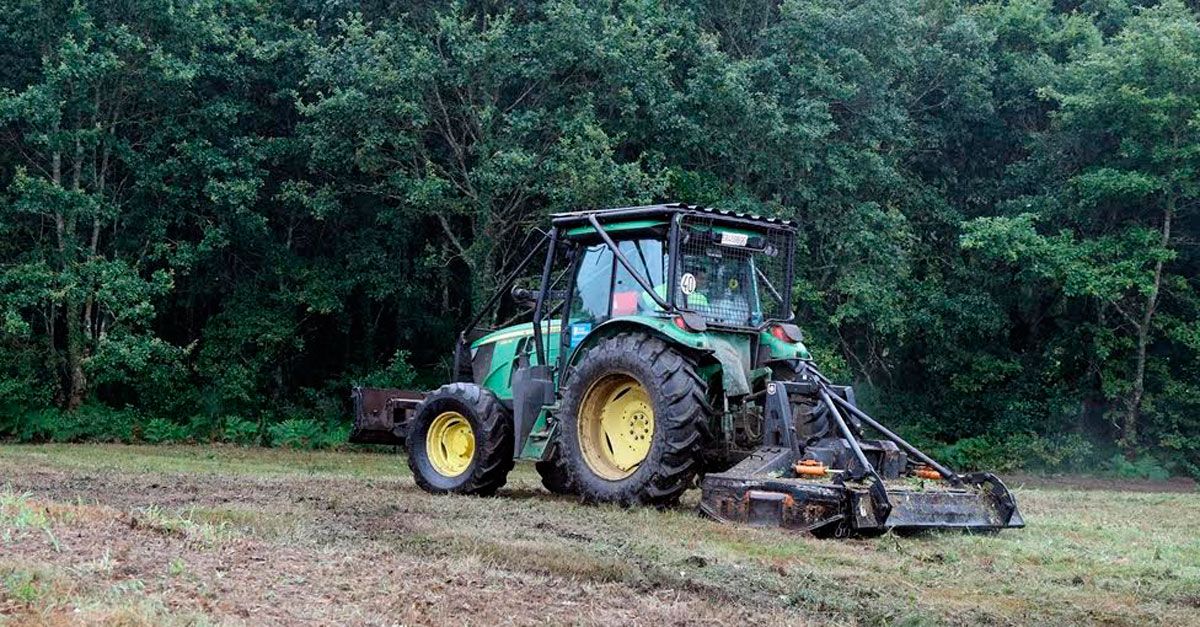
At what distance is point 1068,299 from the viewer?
2411cm

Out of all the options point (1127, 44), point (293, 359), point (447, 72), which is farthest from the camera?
point (293, 359)

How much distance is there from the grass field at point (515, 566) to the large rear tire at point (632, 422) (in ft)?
0.95

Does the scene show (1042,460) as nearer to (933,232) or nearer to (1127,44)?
(933,232)

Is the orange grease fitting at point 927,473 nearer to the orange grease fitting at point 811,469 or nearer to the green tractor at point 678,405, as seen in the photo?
the green tractor at point 678,405

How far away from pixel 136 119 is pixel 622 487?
15.1 m

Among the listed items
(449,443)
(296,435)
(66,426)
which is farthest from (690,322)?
(66,426)

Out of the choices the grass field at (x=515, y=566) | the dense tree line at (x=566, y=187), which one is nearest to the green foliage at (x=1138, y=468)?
the dense tree line at (x=566, y=187)

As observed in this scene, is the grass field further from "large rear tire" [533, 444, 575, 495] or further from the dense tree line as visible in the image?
the dense tree line

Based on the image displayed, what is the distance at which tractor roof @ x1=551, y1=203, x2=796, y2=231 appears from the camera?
33.8 feet

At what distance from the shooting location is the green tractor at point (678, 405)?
9.02 metres

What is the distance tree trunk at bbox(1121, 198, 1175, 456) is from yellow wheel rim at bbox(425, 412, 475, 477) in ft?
50.3

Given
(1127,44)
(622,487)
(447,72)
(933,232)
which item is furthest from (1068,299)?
(622,487)

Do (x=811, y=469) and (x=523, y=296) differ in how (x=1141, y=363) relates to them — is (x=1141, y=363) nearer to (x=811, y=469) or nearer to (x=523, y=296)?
(x=523, y=296)

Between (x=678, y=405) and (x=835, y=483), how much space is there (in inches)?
55.3
